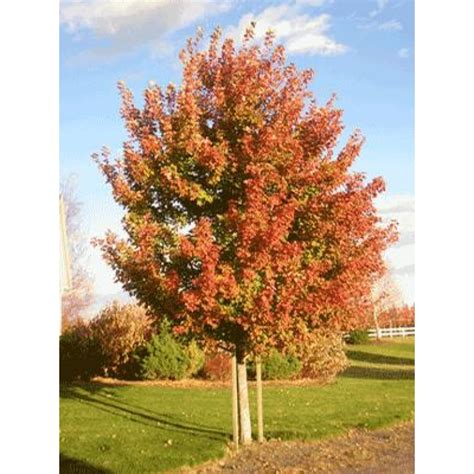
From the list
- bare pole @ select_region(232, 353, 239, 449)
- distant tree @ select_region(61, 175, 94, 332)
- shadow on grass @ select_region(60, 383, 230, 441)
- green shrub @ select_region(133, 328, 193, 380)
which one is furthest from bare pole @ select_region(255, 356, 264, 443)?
distant tree @ select_region(61, 175, 94, 332)

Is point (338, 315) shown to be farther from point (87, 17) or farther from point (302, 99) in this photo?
point (87, 17)

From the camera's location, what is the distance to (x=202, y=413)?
7.47 metres

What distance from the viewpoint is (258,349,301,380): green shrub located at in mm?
7590

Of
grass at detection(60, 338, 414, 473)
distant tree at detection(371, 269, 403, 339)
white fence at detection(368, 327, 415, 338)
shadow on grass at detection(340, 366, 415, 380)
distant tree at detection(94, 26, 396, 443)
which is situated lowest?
grass at detection(60, 338, 414, 473)

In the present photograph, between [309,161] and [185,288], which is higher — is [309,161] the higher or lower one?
the higher one

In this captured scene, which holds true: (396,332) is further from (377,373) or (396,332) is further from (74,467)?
(74,467)

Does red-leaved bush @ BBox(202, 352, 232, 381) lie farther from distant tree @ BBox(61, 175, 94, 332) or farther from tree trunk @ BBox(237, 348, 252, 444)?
distant tree @ BBox(61, 175, 94, 332)

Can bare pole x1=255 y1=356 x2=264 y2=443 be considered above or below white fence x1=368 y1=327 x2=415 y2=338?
below

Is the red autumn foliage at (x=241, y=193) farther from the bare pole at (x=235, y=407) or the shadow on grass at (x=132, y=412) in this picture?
the shadow on grass at (x=132, y=412)

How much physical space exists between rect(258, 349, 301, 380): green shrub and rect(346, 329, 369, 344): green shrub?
20.6 inches
